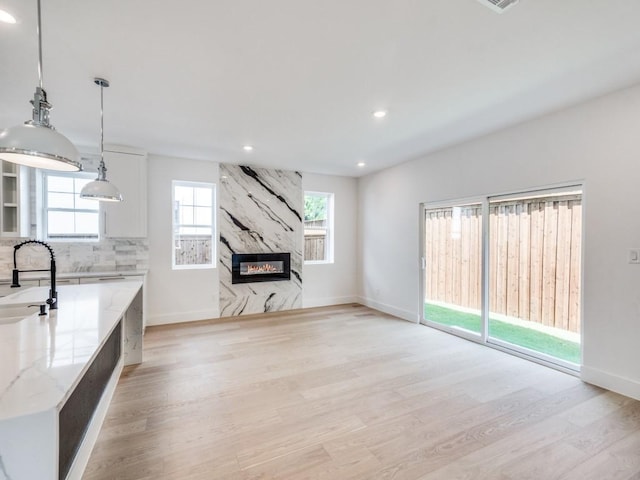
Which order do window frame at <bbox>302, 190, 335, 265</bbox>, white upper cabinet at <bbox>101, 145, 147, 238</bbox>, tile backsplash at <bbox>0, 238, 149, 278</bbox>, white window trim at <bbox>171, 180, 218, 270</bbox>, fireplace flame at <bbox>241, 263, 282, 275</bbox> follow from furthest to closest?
1. window frame at <bbox>302, 190, 335, 265</bbox>
2. fireplace flame at <bbox>241, 263, 282, 275</bbox>
3. white window trim at <bbox>171, 180, 218, 270</bbox>
4. white upper cabinet at <bbox>101, 145, 147, 238</bbox>
5. tile backsplash at <bbox>0, 238, 149, 278</bbox>

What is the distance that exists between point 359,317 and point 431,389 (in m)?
2.48

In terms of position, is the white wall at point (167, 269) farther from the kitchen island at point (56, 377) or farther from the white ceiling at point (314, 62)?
the kitchen island at point (56, 377)

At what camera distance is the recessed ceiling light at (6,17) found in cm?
172

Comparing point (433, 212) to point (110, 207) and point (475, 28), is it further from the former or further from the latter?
point (110, 207)

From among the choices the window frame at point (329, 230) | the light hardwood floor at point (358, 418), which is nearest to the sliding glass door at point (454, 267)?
the light hardwood floor at point (358, 418)

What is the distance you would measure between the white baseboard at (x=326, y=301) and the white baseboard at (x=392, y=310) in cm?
17

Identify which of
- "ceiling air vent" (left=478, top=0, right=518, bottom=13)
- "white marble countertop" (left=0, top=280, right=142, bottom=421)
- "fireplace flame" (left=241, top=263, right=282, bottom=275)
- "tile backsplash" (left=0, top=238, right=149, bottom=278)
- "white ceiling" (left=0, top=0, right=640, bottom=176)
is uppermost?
"white ceiling" (left=0, top=0, right=640, bottom=176)

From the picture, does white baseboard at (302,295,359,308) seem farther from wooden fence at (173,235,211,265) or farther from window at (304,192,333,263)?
wooden fence at (173,235,211,265)

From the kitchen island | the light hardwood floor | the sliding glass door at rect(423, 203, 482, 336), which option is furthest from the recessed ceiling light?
the sliding glass door at rect(423, 203, 482, 336)

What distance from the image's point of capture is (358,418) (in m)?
2.30

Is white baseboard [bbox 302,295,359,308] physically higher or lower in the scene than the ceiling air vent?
lower

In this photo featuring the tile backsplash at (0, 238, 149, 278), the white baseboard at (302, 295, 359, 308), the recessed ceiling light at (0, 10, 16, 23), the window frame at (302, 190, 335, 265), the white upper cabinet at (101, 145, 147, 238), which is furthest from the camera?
the window frame at (302, 190, 335, 265)

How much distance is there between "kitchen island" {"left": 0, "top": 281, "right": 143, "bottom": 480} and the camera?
0.85 metres

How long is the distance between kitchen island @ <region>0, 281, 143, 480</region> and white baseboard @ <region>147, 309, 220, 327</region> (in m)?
1.95
